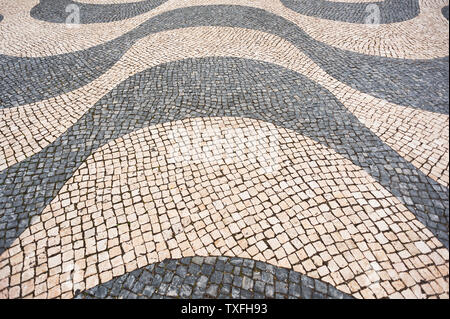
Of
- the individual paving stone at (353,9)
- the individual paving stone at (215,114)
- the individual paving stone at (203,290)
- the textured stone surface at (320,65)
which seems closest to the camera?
the individual paving stone at (203,290)

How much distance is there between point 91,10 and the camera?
36.0 ft

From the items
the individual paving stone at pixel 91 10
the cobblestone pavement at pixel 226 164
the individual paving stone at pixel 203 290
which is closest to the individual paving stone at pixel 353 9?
the cobblestone pavement at pixel 226 164

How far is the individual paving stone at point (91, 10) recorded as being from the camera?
10336 mm

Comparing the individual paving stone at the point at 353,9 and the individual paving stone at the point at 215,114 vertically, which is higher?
the individual paving stone at the point at 353,9

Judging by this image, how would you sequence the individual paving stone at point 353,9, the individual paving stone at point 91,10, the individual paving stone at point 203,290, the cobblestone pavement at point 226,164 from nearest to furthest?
the individual paving stone at point 203,290 → the cobblestone pavement at point 226,164 → the individual paving stone at point 353,9 → the individual paving stone at point 91,10

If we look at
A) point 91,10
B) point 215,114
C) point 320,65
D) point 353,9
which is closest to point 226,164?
point 215,114

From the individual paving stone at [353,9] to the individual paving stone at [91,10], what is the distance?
19.3 feet

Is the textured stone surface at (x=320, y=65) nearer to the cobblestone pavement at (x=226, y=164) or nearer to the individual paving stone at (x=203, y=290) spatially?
the cobblestone pavement at (x=226, y=164)

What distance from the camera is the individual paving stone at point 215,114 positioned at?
175 inches

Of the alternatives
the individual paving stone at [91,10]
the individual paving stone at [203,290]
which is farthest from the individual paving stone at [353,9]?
the individual paving stone at [203,290]

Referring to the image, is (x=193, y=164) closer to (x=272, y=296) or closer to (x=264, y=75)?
(x=272, y=296)

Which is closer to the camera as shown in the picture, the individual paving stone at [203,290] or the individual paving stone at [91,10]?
the individual paving stone at [203,290]

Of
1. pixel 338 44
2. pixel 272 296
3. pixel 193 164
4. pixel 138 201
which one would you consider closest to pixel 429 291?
pixel 272 296

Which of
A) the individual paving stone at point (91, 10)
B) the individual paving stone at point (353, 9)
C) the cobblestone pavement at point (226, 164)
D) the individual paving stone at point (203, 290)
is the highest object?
the individual paving stone at point (353, 9)
